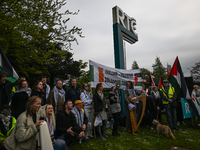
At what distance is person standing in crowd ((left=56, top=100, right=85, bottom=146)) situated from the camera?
3.96 meters

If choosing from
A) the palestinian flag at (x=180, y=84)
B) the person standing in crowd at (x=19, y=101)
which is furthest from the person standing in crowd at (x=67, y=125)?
the palestinian flag at (x=180, y=84)

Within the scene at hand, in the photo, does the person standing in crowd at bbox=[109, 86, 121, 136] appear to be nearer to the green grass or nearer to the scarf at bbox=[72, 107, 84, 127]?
the green grass

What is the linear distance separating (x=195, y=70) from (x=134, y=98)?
3963 centimetres

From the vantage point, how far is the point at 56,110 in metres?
4.89

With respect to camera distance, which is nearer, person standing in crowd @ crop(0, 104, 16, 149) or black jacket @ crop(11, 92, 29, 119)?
person standing in crowd @ crop(0, 104, 16, 149)

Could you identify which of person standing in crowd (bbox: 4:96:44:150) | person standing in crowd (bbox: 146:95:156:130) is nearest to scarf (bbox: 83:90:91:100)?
person standing in crowd (bbox: 146:95:156:130)

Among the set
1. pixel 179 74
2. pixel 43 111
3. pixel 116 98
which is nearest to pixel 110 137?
pixel 116 98

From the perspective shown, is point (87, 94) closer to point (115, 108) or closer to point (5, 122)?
point (115, 108)

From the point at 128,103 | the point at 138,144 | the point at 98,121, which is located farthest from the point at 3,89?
the point at 128,103

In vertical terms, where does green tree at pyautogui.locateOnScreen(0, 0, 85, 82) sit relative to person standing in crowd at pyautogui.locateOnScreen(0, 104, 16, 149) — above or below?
above

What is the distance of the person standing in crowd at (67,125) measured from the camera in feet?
13.0

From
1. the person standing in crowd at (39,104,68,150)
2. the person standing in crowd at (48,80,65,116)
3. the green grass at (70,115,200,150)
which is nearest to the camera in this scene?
the person standing in crowd at (39,104,68,150)

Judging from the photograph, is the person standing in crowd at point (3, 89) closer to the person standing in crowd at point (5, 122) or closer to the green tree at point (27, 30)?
the person standing in crowd at point (5, 122)

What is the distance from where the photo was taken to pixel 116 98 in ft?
19.7
